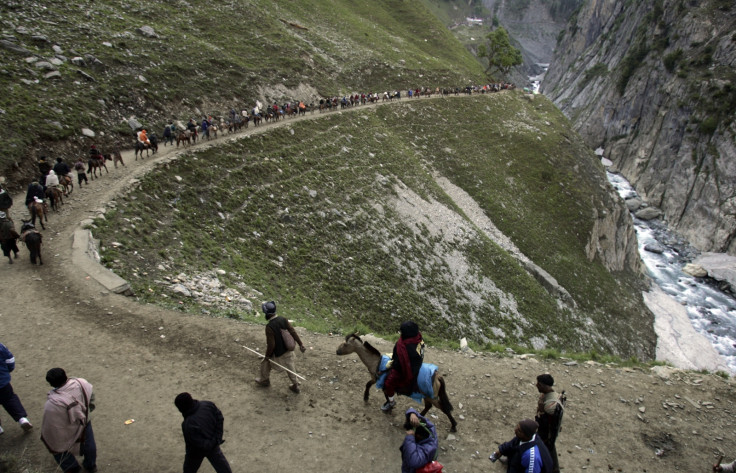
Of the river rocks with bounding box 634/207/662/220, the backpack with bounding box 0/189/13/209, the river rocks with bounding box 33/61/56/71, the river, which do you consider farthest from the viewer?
the river rocks with bounding box 634/207/662/220

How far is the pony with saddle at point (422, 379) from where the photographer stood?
9.90 metres

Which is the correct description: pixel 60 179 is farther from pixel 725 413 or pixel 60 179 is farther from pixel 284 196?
pixel 725 413

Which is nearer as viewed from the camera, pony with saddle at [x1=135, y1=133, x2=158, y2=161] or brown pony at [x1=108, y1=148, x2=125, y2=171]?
brown pony at [x1=108, y1=148, x2=125, y2=171]

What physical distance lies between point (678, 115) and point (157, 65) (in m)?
93.4

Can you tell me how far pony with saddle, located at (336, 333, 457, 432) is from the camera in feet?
32.5

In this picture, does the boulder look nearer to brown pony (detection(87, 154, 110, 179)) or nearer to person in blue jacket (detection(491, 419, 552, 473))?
person in blue jacket (detection(491, 419, 552, 473))

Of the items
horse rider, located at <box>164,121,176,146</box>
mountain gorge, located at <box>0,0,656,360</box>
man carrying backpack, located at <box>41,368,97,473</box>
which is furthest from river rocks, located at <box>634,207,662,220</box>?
man carrying backpack, located at <box>41,368,97,473</box>

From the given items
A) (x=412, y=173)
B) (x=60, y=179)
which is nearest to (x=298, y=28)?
(x=412, y=173)

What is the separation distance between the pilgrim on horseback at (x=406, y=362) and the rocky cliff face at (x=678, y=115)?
243 ft

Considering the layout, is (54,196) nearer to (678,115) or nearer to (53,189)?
(53,189)

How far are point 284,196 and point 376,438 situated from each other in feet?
74.2

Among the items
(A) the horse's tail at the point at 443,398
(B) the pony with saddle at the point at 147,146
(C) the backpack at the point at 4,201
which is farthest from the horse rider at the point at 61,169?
(A) the horse's tail at the point at 443,398

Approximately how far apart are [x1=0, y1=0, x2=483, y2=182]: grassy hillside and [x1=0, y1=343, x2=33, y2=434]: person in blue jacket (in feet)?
65.0

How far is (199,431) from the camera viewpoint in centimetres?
777
